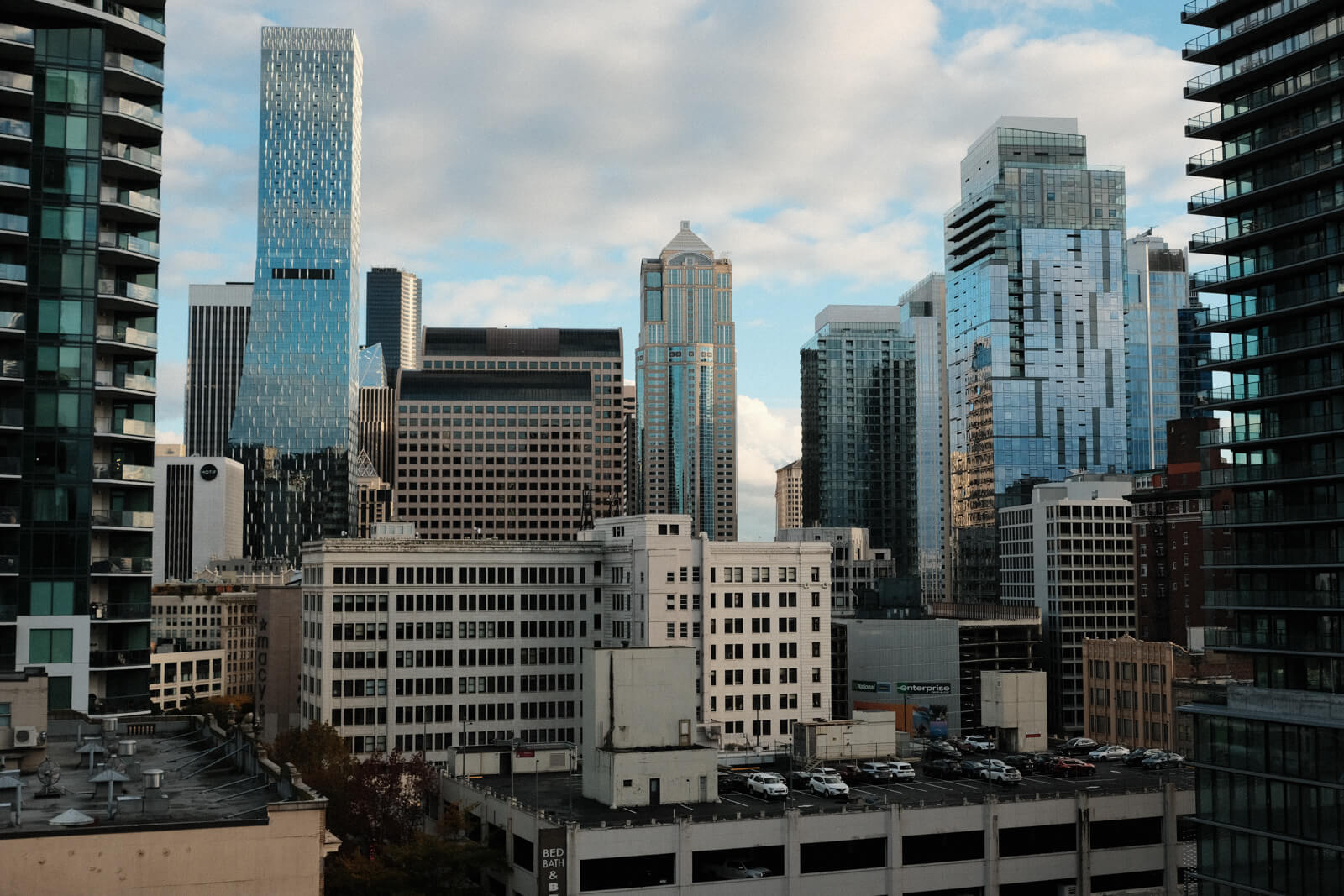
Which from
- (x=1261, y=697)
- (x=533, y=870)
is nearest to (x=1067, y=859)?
(x=1261, y=697)

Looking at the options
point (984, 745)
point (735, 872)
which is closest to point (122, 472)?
point (735, 872)

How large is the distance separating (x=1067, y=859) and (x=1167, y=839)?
8.83 metres

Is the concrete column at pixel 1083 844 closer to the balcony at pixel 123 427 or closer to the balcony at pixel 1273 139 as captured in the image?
the balcony at pixel 1273 139

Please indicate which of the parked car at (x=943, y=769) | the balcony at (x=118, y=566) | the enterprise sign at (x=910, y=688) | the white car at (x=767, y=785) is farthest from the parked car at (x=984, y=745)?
the balcony at (x=118, y=566)

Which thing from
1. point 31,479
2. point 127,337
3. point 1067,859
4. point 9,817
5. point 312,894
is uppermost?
point 127,337

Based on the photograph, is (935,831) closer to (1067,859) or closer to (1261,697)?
(1067,859)

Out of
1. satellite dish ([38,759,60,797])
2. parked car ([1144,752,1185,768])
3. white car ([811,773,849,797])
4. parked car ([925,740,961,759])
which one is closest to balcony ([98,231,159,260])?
satellite dish ([38,759,60,797])

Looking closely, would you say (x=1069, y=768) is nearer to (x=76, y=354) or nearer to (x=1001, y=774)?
(x=1001, y=774)

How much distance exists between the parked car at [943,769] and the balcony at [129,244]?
72.4 m

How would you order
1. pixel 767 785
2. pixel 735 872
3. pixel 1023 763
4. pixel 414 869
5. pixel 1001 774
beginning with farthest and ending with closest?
pixel 1023 763 → pixel 1001 774 → pixel 767 785 → pixel 735 872 → pixel 414 869

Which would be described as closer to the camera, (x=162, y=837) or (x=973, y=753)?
(x=162, y=837)

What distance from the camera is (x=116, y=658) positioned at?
85.9 m

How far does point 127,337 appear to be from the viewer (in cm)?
8794

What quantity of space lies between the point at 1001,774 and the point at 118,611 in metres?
66.8
